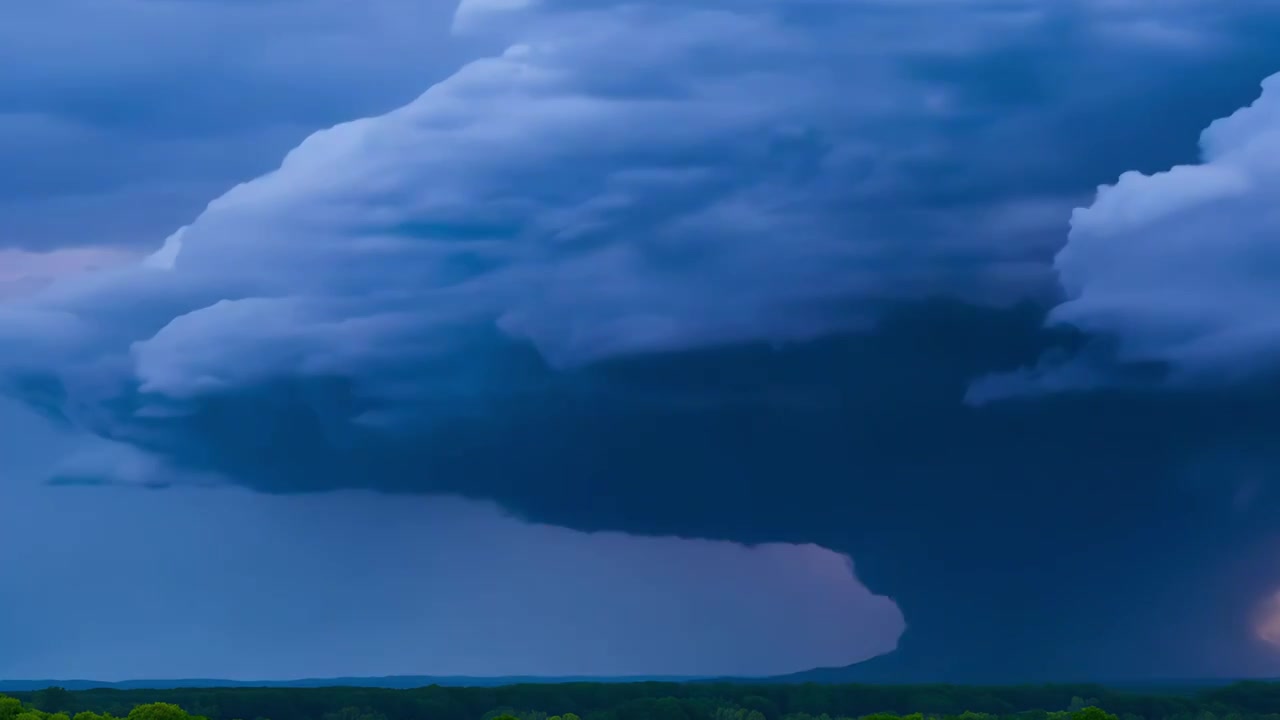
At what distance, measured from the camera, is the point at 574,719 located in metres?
198

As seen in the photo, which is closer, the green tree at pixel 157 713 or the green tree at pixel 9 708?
the green tree at pixel 157 713

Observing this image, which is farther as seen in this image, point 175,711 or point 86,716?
point 86,716

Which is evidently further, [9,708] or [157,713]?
[9,708]

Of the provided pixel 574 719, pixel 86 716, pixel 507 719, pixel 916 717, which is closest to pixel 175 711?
pixel 86 716

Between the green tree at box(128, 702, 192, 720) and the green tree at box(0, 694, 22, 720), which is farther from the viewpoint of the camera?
the green tree at box(0, 694, 22, 720)

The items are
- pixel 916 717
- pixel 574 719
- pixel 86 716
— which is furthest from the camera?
pixel 574 719

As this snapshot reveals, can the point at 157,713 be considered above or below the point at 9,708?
below

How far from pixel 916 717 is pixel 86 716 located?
77661mm

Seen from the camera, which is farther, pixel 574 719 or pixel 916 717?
pixel 574 719

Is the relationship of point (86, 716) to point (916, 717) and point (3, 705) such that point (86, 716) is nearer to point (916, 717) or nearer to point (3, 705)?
point (3, 705)

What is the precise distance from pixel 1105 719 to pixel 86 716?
284 feet

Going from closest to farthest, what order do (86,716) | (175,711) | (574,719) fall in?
(175,711), (86,716), (574,719)

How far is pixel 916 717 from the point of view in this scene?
481ft

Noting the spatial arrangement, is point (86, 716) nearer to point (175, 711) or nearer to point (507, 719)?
point (175, 711)
